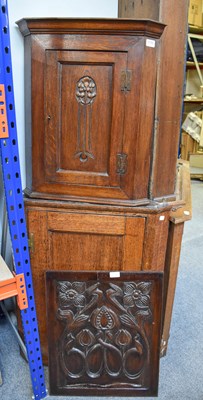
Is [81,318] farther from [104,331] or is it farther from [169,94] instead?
[169,94]

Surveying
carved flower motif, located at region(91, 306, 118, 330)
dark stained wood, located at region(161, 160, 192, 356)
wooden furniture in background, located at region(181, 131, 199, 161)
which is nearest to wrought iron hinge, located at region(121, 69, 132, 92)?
dark stained wood, located at region(161, 160, 192, 356)

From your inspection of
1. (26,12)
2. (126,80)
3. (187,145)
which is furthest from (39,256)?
(187,145)

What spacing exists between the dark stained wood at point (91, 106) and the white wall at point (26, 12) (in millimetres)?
119

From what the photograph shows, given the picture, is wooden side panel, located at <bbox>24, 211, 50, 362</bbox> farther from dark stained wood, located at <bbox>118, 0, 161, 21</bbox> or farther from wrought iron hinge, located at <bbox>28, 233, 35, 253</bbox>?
dark stained wood, located at <bbox>118, 0, 161, 21</bbox>

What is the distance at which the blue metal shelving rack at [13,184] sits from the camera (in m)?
0.98

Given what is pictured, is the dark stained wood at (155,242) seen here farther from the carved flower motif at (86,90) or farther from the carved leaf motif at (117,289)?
the carved flower motif at (86,90)

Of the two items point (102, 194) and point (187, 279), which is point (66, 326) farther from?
point (187, 279)

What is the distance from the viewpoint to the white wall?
4.48 feet

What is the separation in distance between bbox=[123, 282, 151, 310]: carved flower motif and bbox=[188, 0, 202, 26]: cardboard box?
442cm

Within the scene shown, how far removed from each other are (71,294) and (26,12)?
1098 mm

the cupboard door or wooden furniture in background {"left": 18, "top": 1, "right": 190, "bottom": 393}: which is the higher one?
wooden furniture in background {"left": 18, "top": 1, "right": 190, "bottom": 393}

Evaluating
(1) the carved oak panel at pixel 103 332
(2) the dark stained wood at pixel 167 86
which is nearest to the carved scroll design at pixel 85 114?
(2) the dark stained wood at pixel 167 86

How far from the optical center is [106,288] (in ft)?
4.46

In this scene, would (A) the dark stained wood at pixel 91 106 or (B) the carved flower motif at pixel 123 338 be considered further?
(B) the carved flower motif at pixel 123 338
